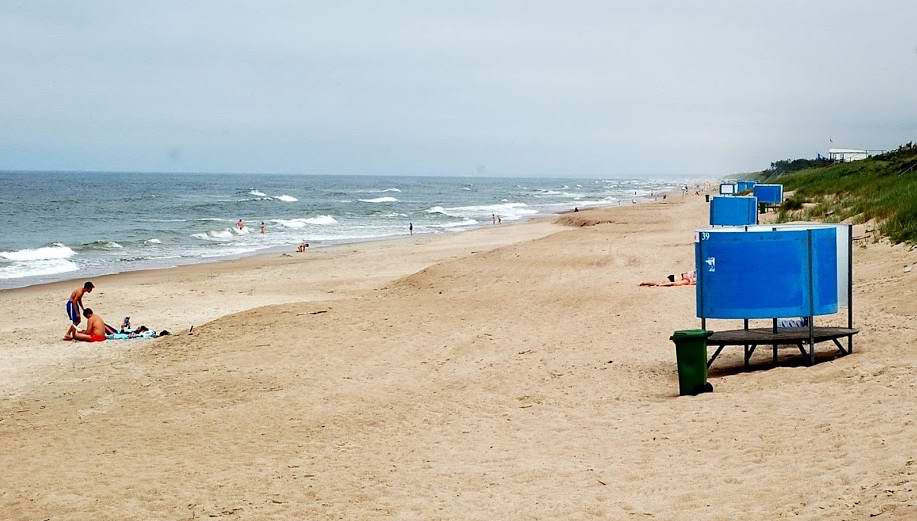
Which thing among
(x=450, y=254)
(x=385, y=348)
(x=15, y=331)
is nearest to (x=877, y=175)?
(x=450, y=254)

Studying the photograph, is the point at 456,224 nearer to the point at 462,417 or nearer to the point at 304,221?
the point at 304,221

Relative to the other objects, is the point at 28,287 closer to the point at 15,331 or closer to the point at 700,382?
the point at 15,331

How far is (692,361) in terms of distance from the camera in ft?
30.1

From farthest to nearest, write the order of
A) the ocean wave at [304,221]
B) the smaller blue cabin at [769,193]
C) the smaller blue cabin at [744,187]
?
the ocean wave at [304,221] → the smaller blue cabin at [744,187] → the smaller blue cabin at [769,193]

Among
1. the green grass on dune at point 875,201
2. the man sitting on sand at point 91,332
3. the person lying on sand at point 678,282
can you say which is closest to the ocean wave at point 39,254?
the man sitting on sand at point 91,332

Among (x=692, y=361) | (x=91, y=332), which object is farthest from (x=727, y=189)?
(x=692, y=361)

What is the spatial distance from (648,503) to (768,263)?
4521 millimetres

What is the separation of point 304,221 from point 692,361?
48267 mm

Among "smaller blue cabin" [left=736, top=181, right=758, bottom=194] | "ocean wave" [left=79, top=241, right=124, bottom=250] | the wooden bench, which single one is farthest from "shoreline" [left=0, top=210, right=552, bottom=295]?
the wooden bench

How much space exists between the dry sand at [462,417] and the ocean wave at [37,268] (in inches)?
457

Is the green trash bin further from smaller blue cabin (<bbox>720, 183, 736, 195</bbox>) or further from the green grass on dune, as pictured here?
smaller blue cabin (<bbox>720, 183, 736, 195</bbox>)

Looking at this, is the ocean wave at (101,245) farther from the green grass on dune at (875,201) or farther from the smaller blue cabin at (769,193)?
the green grass on dune at (875,201)

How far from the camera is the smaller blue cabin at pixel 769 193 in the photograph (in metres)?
34.9

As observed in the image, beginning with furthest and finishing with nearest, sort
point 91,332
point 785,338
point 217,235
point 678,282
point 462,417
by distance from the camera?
1. point 217,235
2. point 678,282
3. point 91,332
4. point 785,338
5. point 462,417
